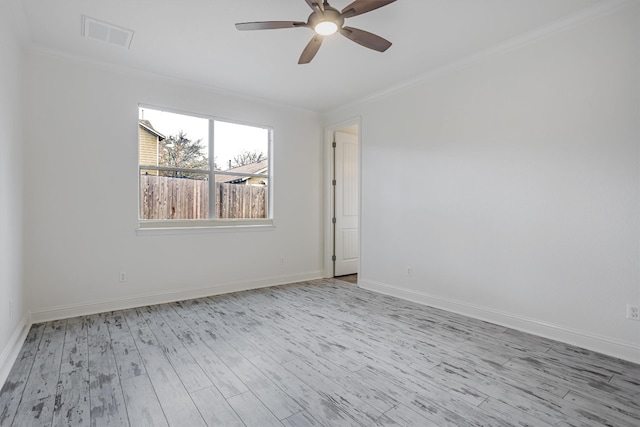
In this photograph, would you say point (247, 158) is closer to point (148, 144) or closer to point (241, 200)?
point (241, 200)

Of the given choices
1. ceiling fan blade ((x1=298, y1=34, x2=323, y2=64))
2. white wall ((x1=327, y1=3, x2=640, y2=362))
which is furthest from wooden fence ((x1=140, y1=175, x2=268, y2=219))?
ceiling fan blade ((x1=298, y1=34, x2=323, y2=64))

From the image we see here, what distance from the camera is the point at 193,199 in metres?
4.15

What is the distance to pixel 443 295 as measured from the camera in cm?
365

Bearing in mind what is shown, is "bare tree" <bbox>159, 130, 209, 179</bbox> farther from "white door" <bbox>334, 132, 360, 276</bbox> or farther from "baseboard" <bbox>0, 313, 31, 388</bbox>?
"white door" <bbox>334, 132, 360, 276</bbox>

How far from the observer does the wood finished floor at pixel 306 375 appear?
1771mm

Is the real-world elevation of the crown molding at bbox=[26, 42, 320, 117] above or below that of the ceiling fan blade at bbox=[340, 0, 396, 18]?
above

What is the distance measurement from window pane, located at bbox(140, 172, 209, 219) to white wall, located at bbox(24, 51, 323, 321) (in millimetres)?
173

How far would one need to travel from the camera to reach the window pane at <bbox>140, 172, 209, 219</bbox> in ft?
12.5

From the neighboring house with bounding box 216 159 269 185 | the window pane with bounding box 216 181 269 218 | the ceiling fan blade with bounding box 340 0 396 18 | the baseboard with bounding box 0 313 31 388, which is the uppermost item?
the ceiling fan blade with bounding box 340 0 396 18

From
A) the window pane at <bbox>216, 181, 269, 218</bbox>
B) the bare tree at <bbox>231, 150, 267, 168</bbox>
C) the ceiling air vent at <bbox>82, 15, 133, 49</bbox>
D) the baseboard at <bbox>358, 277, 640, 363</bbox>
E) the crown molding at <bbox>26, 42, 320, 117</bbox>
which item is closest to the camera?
the baseboard at <bbox>358, 277, 640, 363</bbox>

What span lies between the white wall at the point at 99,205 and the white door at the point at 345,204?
5.11 ft

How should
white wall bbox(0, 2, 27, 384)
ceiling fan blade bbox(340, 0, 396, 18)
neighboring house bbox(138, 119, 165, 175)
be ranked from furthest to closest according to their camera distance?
1. neighboring house bbox(138, 119, 165, 175)
2. white wall bbox(0, 2, 27, 384)
3. ceiling fan blade bbox(340, 0, 396, 18)

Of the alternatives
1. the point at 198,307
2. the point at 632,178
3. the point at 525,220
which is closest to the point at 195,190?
the point at 198,307

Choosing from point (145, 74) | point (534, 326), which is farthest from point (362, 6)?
point (534, 326)
